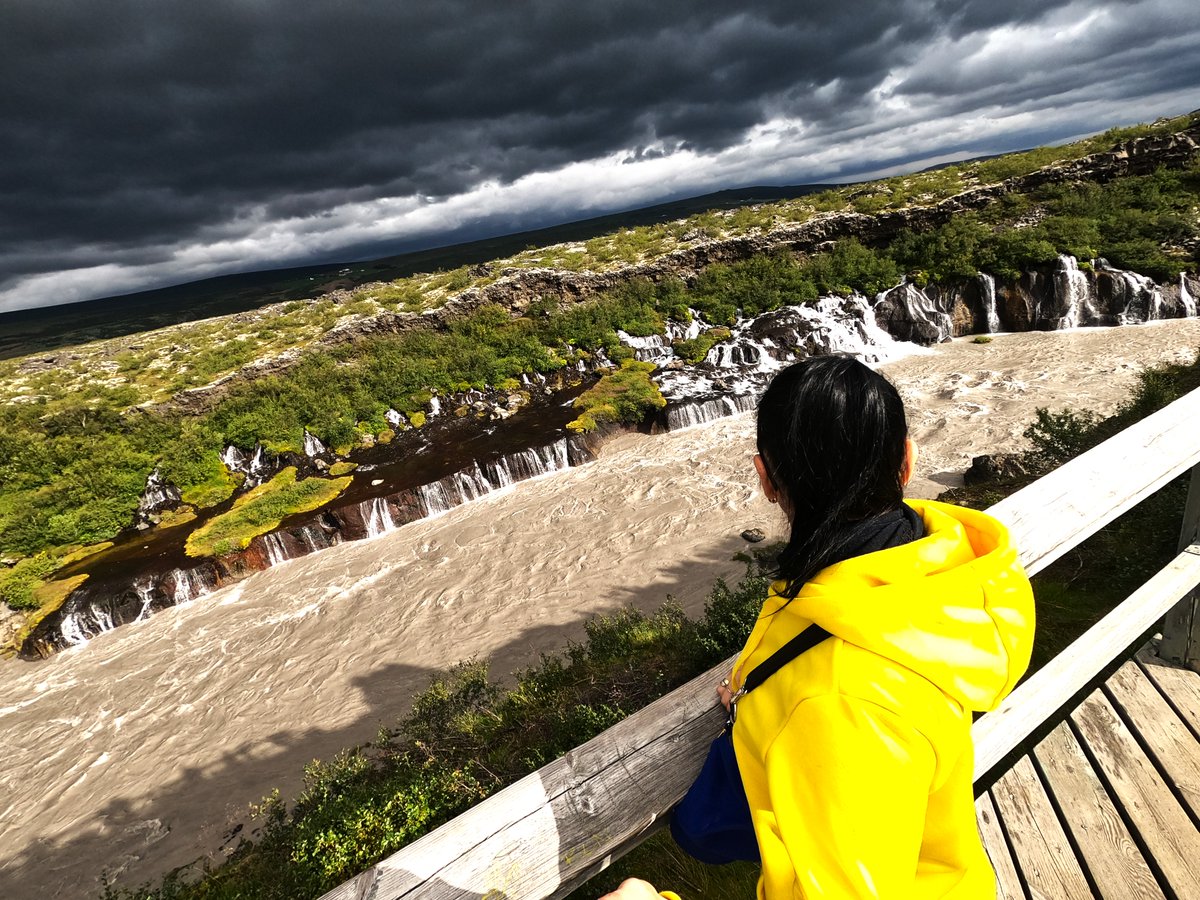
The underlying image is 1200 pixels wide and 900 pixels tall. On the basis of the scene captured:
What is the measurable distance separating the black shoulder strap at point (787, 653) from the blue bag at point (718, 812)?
0.12 m

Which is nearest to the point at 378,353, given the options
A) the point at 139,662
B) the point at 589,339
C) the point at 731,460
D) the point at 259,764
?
the point at 589,339

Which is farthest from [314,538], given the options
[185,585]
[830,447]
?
[830,447]

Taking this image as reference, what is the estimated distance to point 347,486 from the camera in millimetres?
18062

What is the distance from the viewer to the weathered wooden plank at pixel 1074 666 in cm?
202

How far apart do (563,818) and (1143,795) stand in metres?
2.69

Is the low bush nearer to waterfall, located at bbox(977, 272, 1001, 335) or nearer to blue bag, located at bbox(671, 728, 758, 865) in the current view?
blue bag, located at bbox(671, 728, 758, 865)

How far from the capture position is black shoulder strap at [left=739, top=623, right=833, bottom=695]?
114 cm

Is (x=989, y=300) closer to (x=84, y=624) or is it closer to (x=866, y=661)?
(x=866, y=661)

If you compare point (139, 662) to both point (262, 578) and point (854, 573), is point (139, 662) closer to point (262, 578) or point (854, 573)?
point (262, 578)

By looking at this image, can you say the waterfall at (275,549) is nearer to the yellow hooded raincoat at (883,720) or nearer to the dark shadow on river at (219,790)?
the dark shadow on river at (219,790)

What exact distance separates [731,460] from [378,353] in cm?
1864

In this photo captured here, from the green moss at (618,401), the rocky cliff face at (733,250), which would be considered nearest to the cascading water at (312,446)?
the rocky cliff face at (733,250)

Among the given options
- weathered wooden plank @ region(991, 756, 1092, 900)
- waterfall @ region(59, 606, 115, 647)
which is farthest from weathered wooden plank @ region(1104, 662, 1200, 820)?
waterfall @ region(59, 606, 115, 647)

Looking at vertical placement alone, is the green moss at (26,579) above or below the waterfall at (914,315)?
below
